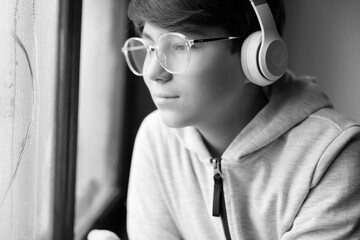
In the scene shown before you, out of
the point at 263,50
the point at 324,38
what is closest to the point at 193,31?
the point at 263,50

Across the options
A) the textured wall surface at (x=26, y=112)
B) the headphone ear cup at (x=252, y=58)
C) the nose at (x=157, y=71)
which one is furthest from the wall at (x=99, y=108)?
the headphone ear cup at (x=252, y=58)

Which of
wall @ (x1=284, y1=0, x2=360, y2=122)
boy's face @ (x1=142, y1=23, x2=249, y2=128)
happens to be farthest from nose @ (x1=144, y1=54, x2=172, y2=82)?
wall @ (x1=284, y1=0, x2=360, y2=122)

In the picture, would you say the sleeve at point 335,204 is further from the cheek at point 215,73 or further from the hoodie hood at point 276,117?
the cheek at point 215,73

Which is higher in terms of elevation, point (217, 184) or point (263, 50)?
point (263, 50)

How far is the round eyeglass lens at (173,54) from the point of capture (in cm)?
109

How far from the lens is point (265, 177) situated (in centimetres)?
122

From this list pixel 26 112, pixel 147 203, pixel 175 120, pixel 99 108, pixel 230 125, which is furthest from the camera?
pixel 99 108

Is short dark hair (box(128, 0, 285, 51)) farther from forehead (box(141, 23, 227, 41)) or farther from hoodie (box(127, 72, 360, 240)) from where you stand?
hoodie (box(127, 72, 360, 240))

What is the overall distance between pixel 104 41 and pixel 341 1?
1134mm

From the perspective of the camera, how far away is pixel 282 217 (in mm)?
1199

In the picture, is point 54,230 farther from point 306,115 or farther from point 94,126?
point 306,115

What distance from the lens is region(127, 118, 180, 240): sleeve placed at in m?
1.38

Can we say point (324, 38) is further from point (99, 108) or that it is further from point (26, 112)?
point (26, 112)

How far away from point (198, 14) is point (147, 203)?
0.56 m
